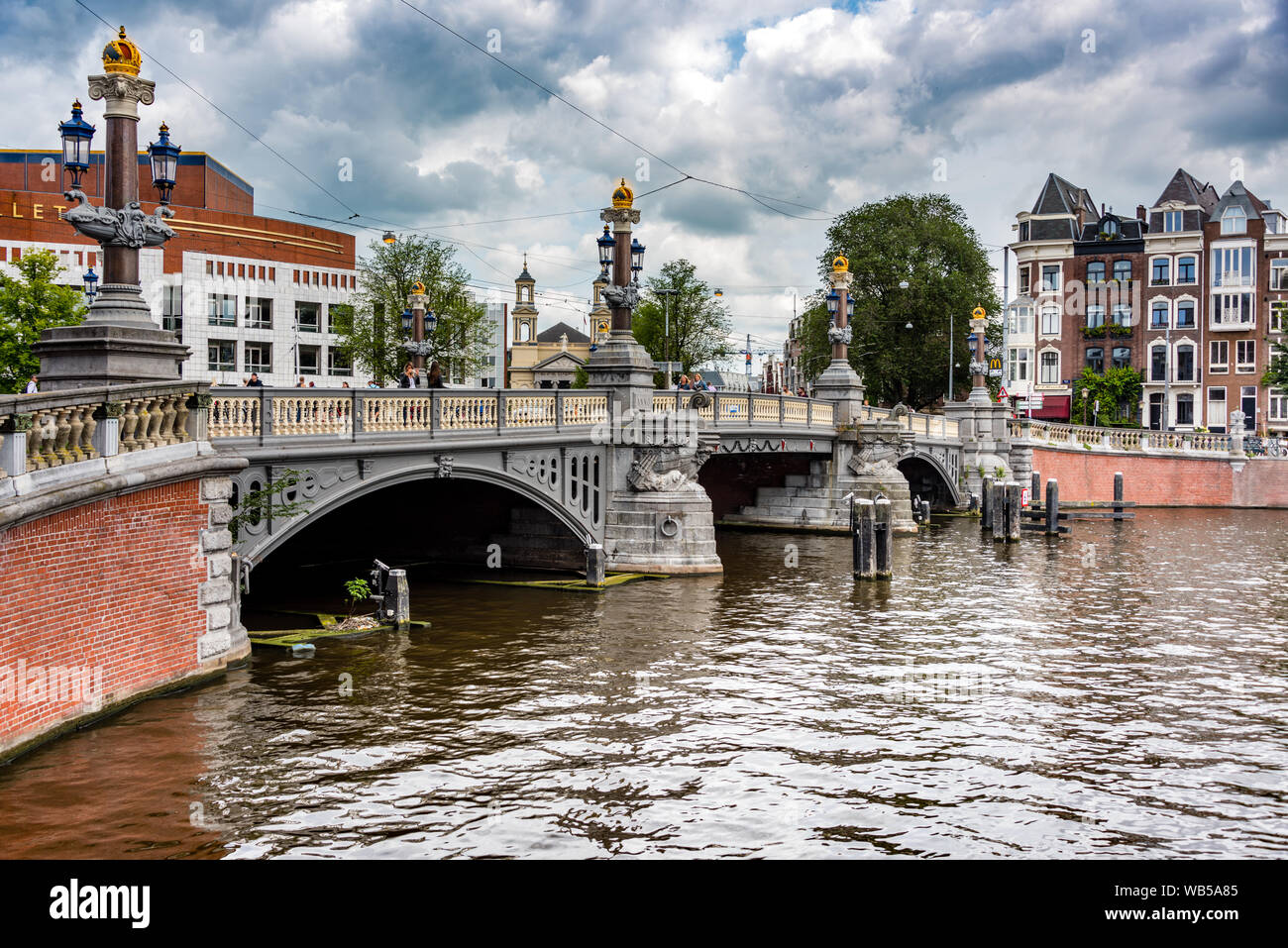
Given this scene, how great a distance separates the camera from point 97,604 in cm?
1287

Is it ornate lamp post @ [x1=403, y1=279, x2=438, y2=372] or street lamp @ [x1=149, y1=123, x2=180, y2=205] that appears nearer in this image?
street lamp @ [x1=149, y1=123, x2=180, y2=205]

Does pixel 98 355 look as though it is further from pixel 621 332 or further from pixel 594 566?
pixel 621 332

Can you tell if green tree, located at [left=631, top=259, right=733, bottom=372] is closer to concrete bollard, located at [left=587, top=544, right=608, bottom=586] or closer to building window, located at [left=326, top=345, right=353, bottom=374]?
building window, located at [left=326, top=345, right=353, bottom=374]

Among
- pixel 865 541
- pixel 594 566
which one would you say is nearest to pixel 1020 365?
pixel 865 541

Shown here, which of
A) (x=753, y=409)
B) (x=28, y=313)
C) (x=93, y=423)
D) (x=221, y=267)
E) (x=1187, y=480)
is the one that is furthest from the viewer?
(x=221, y=267)

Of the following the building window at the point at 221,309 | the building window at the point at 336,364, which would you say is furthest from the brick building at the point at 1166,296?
the building window at the point at 221,309

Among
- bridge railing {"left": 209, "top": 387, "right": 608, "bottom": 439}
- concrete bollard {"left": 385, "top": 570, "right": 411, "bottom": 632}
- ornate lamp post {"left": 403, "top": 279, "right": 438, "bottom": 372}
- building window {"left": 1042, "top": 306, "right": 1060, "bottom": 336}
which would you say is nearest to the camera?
bridge railing {"left": 209, "top": 387, "right": 608, "bottom": 439}

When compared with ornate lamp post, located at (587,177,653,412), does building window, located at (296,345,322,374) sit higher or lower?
higher

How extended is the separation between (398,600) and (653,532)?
8050 millimetres

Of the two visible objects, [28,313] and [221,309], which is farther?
[221,309]

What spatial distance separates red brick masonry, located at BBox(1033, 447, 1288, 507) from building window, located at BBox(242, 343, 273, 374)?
41.1m

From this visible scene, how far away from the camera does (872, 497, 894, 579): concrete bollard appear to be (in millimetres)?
27219

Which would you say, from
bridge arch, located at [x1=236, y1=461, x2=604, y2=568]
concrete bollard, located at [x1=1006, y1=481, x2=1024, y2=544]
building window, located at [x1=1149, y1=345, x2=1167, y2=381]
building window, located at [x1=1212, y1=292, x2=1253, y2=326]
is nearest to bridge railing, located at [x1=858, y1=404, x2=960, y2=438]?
concrete bollard, located at [x1=1006, y1=481, x2=1024, y2=544]
